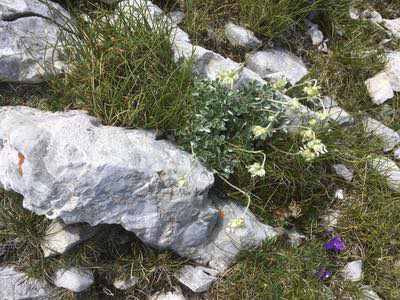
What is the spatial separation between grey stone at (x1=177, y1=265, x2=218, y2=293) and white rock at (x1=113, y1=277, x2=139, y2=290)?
0.40 meters

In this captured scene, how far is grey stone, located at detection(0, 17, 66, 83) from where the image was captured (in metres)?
3.42

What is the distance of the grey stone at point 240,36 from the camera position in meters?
4.07

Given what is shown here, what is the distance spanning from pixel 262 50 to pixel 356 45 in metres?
1.14

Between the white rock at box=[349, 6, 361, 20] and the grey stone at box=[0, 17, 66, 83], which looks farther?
the white rock at box=[349, 6, 361, 20]

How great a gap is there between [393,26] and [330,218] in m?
2.62

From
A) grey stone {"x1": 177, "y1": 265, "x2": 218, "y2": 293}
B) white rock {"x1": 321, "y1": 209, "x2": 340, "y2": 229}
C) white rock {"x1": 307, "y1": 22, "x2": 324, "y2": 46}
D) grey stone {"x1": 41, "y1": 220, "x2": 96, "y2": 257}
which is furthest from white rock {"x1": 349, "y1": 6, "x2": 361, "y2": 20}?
grey stone {"x1": 41, "y1": 220, "x2": 96, "y2": 257}

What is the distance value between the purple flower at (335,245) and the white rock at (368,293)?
0.39 metres

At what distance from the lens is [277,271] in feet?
11.7

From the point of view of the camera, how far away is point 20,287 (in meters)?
3.42

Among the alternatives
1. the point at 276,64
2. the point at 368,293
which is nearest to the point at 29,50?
the point at 276,64

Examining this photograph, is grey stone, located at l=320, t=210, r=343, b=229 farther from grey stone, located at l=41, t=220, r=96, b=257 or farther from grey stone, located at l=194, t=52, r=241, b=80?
grey stone, located at l=41, t=220, r=96, b=257

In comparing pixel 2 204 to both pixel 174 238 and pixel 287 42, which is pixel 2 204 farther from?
pixel 287 42

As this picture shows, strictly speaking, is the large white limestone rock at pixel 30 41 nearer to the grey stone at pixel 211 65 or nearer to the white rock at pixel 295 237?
the grey stone at pixel 211 65

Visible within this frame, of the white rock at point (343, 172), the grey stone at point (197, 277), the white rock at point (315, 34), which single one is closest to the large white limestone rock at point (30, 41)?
the grey stone at point (197, 277)
